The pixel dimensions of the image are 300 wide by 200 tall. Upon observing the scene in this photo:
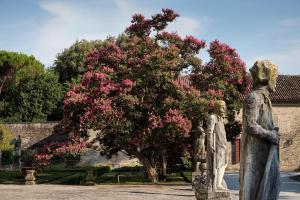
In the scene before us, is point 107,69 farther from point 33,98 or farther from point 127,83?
point 33,98

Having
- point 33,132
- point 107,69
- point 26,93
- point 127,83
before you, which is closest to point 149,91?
point 127,83

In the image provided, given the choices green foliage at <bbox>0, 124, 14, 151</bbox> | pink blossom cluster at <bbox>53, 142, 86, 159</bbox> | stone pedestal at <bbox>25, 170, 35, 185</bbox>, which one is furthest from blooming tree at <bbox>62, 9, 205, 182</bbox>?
green foliage at <bbox>0, 124, 14, 151</bbox>

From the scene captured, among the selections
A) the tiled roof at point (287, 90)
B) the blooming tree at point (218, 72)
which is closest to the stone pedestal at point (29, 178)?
the blooming tree at point (218, 72)

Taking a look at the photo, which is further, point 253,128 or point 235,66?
point 235,66

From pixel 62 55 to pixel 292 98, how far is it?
28529mm

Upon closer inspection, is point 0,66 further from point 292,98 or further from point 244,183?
point 244,183

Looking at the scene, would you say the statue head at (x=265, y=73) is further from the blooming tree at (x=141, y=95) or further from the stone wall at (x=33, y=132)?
the stone wall at (x=33, y=132)

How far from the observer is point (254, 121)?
568cm

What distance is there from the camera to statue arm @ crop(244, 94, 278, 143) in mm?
5586

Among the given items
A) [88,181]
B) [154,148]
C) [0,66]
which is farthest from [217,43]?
[0,66]

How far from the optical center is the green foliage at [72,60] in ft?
180

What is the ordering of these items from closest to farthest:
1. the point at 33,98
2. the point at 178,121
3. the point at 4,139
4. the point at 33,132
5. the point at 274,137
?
1. the point at 274,137
2. the point at 178,121
3. the point at 4,139
4. the point at 33,132
5. the point at 33,98

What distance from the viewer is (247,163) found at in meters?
5.68

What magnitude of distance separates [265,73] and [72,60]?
50954mm
